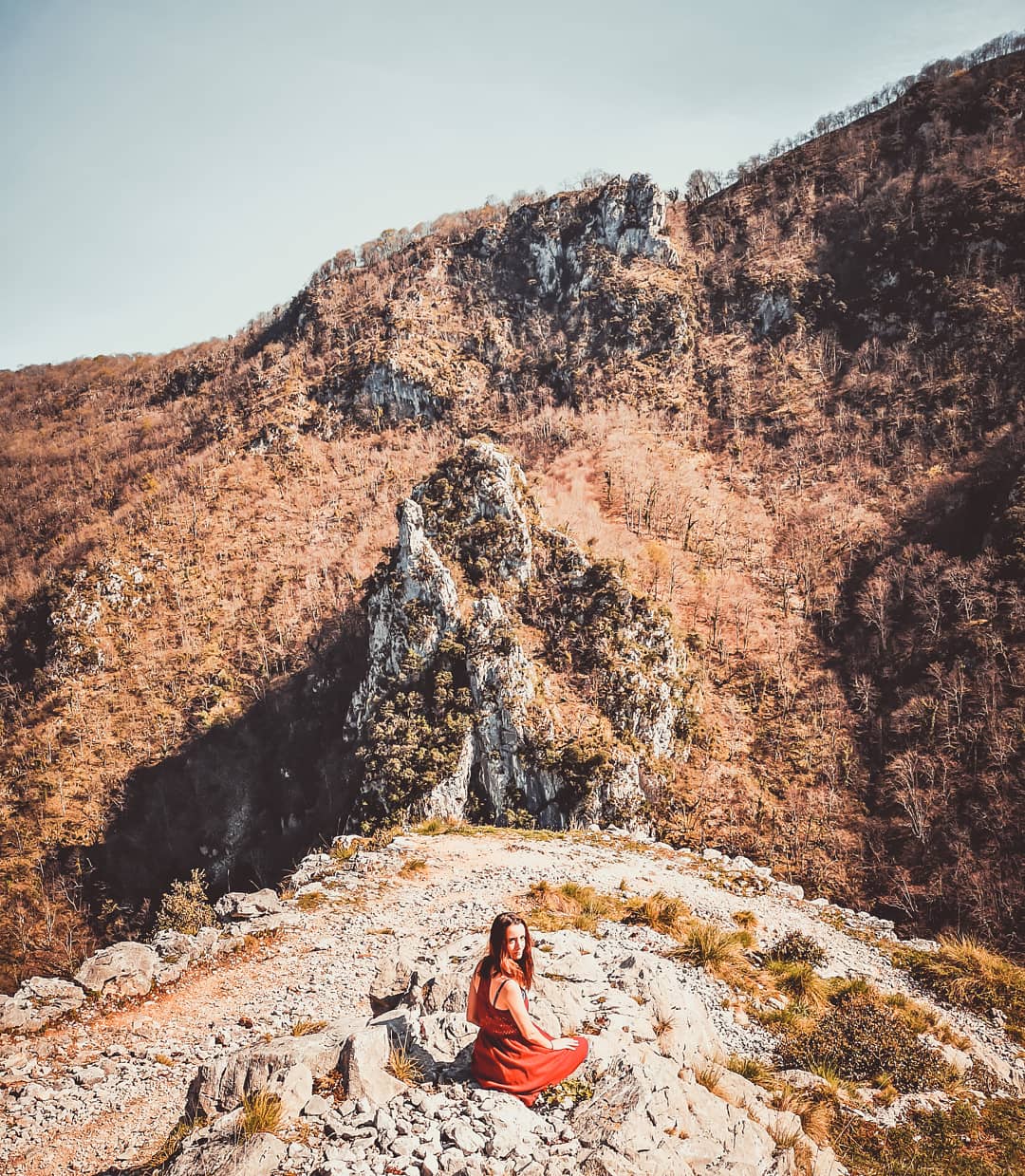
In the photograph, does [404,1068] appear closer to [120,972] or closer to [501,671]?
[120,972]

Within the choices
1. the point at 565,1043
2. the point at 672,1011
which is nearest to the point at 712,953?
the point at 672,1011

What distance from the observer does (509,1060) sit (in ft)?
24.3

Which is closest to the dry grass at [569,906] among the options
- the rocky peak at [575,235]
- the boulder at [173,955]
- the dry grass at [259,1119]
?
the dry grass at [259,1119]

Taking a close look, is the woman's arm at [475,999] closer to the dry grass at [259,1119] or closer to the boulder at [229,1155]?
the boulder at [229,1155]

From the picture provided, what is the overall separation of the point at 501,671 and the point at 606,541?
30.5 metres

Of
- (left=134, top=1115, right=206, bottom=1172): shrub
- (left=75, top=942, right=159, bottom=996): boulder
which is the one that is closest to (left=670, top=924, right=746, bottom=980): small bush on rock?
(left=134, top=1115, right=206, bottom=1172): shrub

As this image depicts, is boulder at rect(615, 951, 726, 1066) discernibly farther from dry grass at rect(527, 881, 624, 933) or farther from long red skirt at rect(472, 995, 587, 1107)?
dry grass at rect(527, 881, 624, 933)

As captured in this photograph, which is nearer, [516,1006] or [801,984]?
[516,1006]

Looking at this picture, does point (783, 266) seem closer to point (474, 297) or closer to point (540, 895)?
point (474, 297)

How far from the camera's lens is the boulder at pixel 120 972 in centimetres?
1295

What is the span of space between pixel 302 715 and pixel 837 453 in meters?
78.0

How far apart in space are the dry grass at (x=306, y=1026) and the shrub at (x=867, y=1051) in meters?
8.78

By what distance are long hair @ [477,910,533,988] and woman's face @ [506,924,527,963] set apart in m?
0.03

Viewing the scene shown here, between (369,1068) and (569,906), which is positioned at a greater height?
(369,1068)
